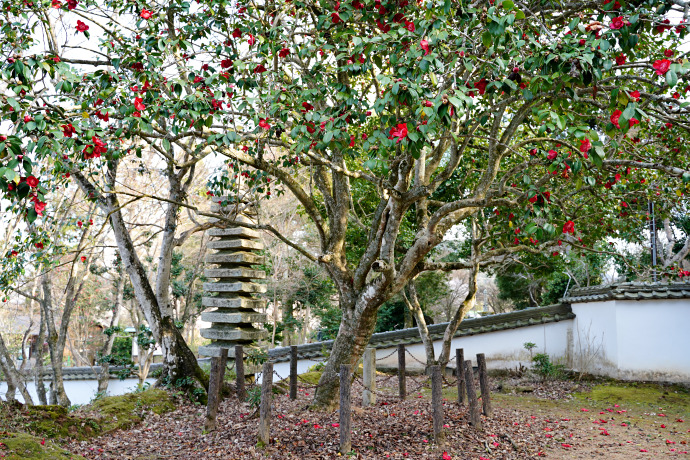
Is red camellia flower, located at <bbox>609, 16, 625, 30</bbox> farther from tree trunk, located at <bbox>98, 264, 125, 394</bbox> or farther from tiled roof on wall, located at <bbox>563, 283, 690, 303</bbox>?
tree trunk, located at <bbox>98, 264, 125, 394</bbox>

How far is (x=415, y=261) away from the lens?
6.04m

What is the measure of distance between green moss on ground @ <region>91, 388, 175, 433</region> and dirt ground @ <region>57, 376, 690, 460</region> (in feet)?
0.43

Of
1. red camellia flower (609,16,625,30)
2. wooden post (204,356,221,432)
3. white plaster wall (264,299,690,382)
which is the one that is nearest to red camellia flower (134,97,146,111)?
wooden post (204,356,221,432)

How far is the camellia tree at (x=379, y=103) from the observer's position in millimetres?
3688

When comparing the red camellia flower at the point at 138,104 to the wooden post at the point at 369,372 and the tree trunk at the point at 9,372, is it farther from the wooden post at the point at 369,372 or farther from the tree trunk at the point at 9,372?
the tree trunk at the point at 9,372

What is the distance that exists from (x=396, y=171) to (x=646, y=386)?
7055mm

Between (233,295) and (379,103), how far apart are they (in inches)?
215

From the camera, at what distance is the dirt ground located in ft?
18.0

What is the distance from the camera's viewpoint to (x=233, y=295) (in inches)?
336

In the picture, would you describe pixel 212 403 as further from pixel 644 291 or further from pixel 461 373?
pixel 644 291

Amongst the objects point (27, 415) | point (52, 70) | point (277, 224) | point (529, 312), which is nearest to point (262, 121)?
point (52, 70)

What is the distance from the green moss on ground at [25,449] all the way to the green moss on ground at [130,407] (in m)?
1.67

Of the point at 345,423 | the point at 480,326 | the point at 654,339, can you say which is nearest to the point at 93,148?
the point at 345,423

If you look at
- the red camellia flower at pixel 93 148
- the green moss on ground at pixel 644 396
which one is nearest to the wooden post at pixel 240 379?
the red camellia flower at pixel 93 148
